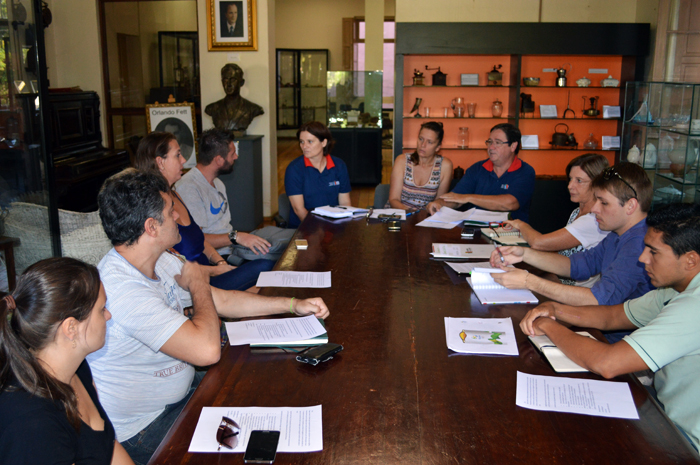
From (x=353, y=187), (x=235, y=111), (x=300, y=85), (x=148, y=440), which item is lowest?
(x=353, y=187)

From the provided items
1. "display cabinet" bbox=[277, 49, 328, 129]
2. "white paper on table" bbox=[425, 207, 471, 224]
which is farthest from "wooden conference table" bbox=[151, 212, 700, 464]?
"display cabinet" bbox=[277, 49, 328, 129]

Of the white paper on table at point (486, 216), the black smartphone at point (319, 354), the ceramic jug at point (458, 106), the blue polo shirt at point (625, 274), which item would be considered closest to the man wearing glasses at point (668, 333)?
the blue polo shirt at point (625, 274)

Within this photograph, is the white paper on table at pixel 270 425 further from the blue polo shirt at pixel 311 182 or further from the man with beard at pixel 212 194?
the blue polo shirt at pixel 311 182

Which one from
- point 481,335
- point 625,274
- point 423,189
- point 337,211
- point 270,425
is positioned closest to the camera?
point 270,425

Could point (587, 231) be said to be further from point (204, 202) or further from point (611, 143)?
point (611, 143)

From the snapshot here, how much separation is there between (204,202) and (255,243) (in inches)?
16.0

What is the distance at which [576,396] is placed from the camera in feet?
5.02

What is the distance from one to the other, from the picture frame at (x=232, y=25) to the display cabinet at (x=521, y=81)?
1.63 m

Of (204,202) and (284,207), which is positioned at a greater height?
(204,202)

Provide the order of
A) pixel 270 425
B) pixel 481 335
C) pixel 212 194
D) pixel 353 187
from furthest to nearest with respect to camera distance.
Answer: pixel 353 187
pixel 212 194
pixel 481 335
pixel 270 425

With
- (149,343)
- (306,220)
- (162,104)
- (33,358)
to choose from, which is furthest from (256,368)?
(162,104)

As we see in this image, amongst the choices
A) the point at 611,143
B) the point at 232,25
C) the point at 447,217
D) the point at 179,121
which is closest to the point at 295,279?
the point at 447,217

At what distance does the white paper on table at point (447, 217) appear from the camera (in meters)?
3.62

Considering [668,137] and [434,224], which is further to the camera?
[668,137]
